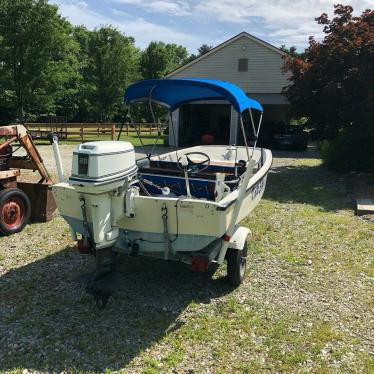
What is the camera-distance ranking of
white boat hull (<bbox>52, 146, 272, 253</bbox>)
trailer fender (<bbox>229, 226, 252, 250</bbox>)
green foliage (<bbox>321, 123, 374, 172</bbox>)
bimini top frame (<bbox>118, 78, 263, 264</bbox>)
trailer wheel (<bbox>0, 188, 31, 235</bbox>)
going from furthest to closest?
green foliage (<bbox>321, 123, 374, 172</bbox>), trailer wheel (<bbox>0, 188, 31, 235</bbox>), trailer fender (<bbox>229, 226, 252, 250</bbox>), bimini top frame (<bbox>118, 78, 263, 264</bbox>), white boat hull (<bbox>52, 146, 272, 253</bbox>)

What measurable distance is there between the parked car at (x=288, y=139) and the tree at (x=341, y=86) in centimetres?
690

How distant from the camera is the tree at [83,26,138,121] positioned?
1313 inches

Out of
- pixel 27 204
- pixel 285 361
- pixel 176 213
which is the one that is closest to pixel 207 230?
pixel 176 213

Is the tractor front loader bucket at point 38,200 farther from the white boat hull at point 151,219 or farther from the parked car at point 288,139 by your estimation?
the parked car at point 288,139

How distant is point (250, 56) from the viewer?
21797mm

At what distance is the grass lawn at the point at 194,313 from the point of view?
11.5 feet

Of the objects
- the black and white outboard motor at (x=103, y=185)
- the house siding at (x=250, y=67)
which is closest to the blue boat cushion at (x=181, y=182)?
the black and white outboard motor at (x=103, y=185)

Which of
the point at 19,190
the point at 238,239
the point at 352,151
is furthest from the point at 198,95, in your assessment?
the point at 352,151

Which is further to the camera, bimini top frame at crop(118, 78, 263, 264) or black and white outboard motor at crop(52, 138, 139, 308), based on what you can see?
bimini top frame at crop(118, 78, 263, 264)

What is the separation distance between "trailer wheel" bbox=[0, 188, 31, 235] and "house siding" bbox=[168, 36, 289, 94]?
17.3 m

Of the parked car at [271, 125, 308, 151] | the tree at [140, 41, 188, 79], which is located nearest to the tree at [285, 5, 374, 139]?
the parked car at [271, 125, 308, 151]

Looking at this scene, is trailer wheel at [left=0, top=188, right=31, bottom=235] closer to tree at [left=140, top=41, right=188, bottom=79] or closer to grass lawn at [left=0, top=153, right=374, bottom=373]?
grass lawn at [left=0, top=153, right=374, bottom=373]

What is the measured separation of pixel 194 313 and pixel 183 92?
11.3 feet

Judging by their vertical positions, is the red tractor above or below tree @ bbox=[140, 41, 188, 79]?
below
